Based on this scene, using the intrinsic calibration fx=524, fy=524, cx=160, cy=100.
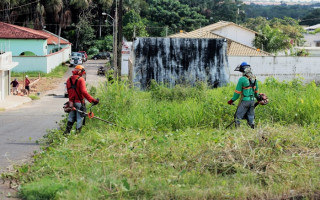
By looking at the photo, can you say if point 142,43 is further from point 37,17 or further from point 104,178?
point 37,17

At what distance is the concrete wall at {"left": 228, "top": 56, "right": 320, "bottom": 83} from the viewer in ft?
93.7

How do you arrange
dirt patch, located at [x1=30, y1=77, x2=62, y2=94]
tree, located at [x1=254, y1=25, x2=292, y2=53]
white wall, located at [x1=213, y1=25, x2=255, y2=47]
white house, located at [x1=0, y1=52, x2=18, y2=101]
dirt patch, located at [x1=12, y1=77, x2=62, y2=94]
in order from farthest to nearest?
tree, located at [x1=254, y1=25, x2=292, y2=53] → white wall, located at [x1=213, y1=25, x2=255, y2=47] → dirt patch, located at [x1=30, y1=77, x2=62, y2=94] → dirt patch, located at [x1=12, y1=77, x2=62, y2=94] → white house, located at [x1=0, y1=52, x2=18, y2=101]

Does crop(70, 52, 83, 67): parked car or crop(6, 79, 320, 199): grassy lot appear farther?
crop(70, 52, 83, 67): parked car

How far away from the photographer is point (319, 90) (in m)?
15.7

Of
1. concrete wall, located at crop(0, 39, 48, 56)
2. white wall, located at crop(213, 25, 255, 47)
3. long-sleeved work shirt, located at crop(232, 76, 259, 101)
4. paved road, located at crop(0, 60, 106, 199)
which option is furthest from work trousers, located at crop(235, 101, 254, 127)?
white wall, located at crop(213, 25, 255, 47)

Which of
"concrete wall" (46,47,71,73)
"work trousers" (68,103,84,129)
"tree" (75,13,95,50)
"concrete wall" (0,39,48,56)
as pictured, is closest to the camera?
"work trousers" (68,103,84,129)

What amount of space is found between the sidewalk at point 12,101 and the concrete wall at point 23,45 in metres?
17.4

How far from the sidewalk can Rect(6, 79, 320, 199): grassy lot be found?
14.7 m

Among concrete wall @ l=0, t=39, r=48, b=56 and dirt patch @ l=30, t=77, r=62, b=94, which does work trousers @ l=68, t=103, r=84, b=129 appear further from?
concrete wall @ l=0, t=39, r=48, b=56

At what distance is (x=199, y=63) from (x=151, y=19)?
57768mm

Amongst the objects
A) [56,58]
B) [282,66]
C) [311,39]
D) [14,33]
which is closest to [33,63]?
[14,33]

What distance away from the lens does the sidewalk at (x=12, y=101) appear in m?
27.0

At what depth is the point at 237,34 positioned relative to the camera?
2120 inches

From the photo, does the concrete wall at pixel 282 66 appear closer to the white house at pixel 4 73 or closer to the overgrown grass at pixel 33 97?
the overgrown grass at pixel 33 97
